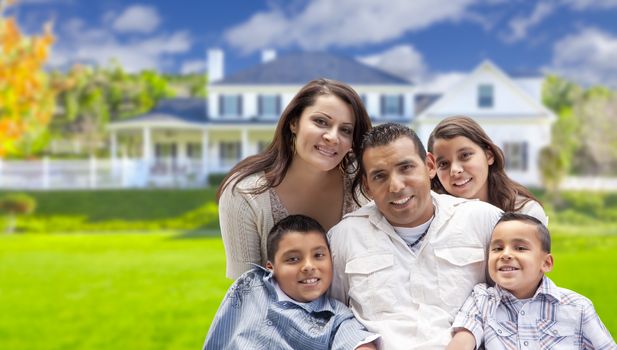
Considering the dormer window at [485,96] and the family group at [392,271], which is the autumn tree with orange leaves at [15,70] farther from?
the dormer window at [485,96]

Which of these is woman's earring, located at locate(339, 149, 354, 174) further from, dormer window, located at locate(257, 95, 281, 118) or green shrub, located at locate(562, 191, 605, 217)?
dormer window, located at locate(257, 95, 281, 118)

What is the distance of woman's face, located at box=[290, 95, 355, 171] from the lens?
129 inches

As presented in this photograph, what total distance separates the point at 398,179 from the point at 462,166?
2.31 ft

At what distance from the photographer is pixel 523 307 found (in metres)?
3.02

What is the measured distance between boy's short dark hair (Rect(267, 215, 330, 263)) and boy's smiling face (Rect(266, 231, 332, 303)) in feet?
0.07

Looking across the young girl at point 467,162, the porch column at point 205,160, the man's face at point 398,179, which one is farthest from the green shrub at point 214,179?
the man's face at point 398,179

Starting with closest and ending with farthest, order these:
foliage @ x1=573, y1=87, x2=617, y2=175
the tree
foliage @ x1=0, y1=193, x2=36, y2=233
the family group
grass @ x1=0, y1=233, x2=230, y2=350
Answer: the family group
grass @ x1=0, y1=233, x2=230, y2=350
foliage @ x1=0, y1=193, x2=36, y2=233
the tree
foliage @ x1=573, y1=87, x2=617, y2=175

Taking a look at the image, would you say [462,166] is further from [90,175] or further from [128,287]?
[90,175]

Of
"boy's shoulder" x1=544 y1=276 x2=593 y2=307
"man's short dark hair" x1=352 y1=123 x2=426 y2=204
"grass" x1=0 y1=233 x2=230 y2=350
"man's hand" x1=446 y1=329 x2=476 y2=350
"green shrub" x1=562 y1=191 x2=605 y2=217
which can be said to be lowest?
"grass" x1=0 y1=233 x2=230 y2=350

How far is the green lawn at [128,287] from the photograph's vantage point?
9.03 meters

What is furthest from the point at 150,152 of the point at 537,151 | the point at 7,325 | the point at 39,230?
the point at 7,325

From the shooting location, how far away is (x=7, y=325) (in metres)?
9.63

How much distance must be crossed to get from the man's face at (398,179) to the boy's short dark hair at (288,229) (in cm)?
33

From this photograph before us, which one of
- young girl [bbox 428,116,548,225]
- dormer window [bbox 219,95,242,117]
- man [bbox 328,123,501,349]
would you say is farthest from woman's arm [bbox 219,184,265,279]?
dormer window [bbox 219,95,242,117]
